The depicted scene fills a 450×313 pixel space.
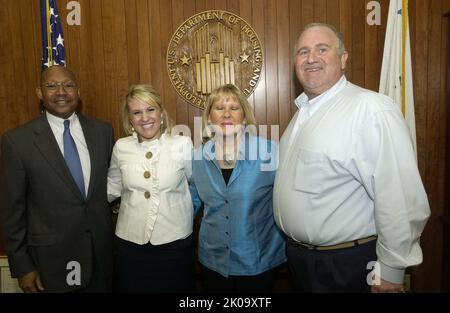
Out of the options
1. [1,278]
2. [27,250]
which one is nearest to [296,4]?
[27,250]

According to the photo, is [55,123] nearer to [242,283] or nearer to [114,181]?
[114,181]

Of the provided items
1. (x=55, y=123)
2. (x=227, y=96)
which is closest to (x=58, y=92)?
(x=55, y=123)

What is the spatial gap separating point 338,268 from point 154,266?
100 cm

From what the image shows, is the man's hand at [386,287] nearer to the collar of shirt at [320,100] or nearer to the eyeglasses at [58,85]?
the collar of shirt at [320,100]

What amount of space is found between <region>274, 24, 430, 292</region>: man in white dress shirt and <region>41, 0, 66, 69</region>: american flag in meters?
1.77

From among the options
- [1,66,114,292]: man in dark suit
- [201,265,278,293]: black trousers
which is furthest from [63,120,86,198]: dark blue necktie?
[201,265,278,293]: black trousers

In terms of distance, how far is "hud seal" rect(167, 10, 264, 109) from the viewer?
8.89ft

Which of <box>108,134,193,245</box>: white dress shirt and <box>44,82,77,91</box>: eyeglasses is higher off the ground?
<box>44,82,77,91</box>: eyeglasses

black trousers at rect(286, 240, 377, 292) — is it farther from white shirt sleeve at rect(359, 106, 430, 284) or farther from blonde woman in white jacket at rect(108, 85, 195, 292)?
blonde woman in white jacket at rect(108, 85, 195, 292)

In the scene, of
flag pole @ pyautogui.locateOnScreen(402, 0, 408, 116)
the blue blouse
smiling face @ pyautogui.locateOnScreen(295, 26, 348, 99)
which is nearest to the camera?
smiling face @ pyautogui.locateOnScreen(295, 26, 348, 99)

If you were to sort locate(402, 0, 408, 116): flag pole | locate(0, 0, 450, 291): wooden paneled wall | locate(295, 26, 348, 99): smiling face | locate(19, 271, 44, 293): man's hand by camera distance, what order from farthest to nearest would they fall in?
locate(0, 0, 450, 291): wooden paneled wall < locate(402, 0, 408, 116): flag pole < locate(19, 271, 44, 293): man's hand < locate(295, 26, 348, 99): smiling face

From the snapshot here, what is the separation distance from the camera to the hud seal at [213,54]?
2.71 m

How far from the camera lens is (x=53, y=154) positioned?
1938mm

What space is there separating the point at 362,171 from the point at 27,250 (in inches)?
73.6
